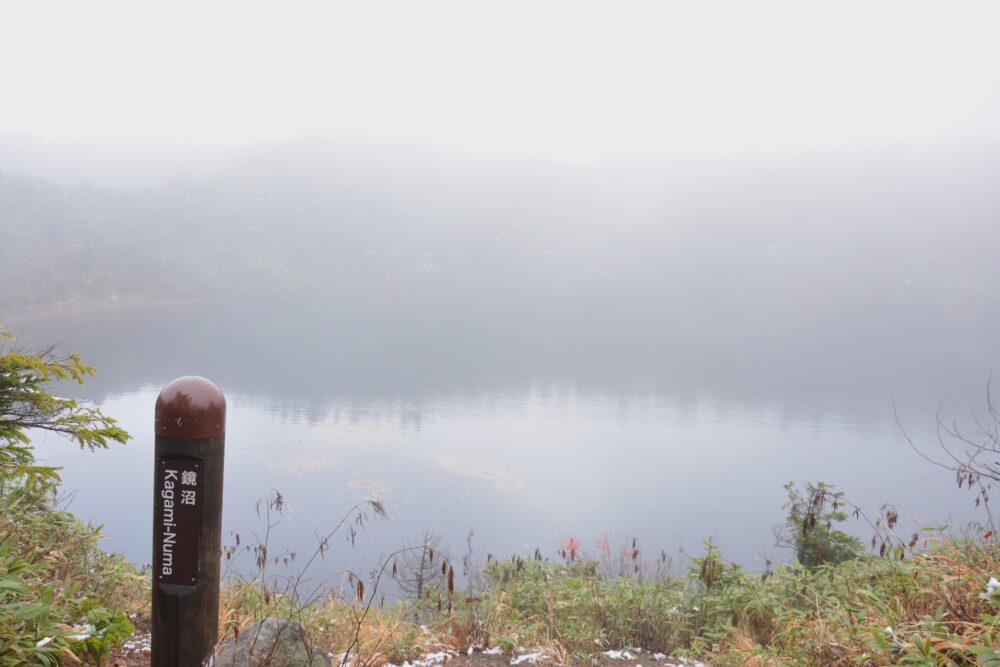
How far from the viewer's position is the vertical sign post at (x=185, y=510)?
1829mm

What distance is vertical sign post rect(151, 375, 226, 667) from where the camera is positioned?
1829 mm

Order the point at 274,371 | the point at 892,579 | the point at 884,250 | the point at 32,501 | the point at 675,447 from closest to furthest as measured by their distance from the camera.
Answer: the point at 892,579
the point at 32,501
the point at 675,447
the point at 274,371
the point at 884,250

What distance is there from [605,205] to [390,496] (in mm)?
135587

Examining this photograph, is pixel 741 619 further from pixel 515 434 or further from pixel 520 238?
pixel 520 238

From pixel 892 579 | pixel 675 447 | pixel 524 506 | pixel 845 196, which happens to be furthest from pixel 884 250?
pixel 892 579

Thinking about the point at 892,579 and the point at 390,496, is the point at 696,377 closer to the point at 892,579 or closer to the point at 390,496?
A: the point at 390,496

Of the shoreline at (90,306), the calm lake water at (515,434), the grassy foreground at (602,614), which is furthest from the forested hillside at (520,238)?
the grassy foreground at (602,614)

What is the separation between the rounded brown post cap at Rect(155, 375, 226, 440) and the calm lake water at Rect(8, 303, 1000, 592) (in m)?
3.18

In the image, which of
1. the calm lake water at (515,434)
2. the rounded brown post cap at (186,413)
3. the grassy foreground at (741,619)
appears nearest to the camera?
the rounded brown post cap at (186,413)

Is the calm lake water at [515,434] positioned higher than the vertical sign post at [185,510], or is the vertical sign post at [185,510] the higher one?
the vertical sign post at [185,510]

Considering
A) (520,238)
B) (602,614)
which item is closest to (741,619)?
(602,614)

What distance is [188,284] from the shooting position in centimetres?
9062

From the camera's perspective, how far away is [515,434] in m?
32.0

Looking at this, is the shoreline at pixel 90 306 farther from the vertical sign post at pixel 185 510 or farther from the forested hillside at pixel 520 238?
the vertical sign post at pixel 185 510
